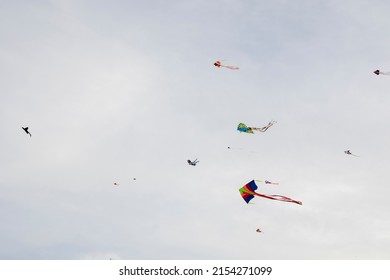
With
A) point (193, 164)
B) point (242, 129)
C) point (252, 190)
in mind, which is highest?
point (242, 129)

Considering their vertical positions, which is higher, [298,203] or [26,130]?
[26,130]

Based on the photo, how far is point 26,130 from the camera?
67875 mm

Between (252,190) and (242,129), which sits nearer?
(252,190)
